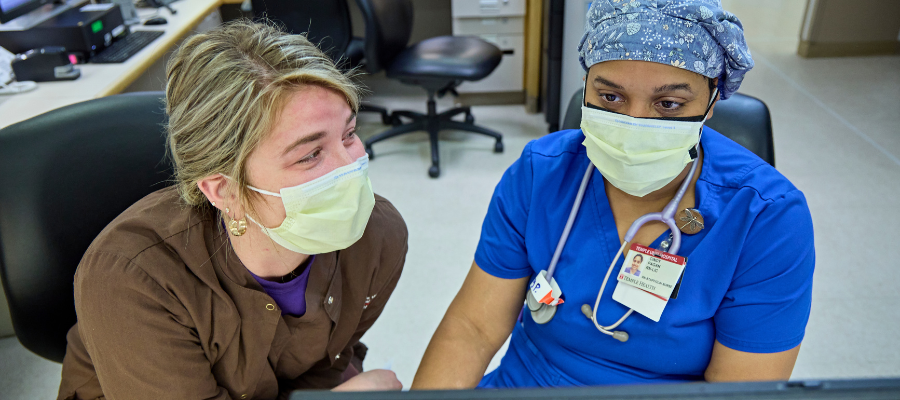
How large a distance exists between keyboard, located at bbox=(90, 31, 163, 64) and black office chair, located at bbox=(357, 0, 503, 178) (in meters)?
0.92

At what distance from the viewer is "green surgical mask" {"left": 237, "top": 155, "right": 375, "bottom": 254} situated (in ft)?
3.05

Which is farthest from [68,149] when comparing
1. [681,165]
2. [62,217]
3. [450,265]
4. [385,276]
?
[450,265]

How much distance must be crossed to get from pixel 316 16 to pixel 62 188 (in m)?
2.12

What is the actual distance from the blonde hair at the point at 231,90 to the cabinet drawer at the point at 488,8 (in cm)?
248

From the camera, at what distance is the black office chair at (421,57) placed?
2.72 metres

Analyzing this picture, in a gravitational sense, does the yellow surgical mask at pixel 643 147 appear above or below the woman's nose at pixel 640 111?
below

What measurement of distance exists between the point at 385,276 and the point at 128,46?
187 cm

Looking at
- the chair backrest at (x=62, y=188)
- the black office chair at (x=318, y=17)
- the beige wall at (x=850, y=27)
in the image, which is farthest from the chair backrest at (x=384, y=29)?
the beige wall at (x=850, y=27)

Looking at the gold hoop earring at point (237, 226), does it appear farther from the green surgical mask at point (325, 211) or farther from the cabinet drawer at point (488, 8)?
the cabinet drawer at point (488, 8)

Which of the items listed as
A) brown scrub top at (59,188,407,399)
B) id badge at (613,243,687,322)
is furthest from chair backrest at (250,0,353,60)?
id badge at (613,243,687,322)

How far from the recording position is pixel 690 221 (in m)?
0.94

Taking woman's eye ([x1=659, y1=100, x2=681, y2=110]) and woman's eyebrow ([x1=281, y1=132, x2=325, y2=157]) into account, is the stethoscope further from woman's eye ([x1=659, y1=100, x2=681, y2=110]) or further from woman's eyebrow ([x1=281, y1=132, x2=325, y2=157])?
woman's eyebrow ([x1=281, y1=132, x2=325, y2=157])

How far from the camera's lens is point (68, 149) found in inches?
41.1

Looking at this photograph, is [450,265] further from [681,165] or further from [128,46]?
[128,46]
